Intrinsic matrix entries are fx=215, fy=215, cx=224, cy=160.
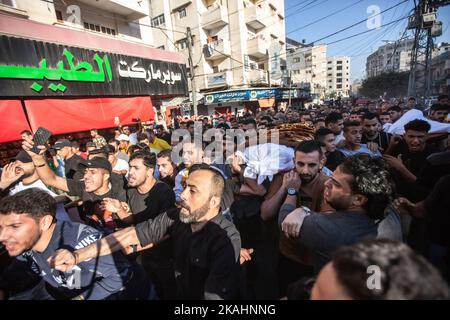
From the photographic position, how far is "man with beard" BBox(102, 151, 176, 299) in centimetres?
245

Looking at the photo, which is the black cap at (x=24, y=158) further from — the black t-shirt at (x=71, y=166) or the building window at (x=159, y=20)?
the building window at (x=159, y=20)

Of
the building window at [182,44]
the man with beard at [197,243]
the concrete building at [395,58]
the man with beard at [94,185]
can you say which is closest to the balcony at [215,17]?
the building window at [182,44]

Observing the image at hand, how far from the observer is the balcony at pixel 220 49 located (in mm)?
22020

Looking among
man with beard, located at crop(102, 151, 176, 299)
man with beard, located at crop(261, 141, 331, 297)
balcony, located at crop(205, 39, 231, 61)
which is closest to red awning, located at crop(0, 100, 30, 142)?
man with beard, located at crop(102, 151, 176, 299)

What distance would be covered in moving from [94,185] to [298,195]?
104 inches

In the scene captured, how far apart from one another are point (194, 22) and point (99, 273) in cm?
2636

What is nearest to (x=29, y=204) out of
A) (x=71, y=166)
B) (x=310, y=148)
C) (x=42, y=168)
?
(x=42, y=168)

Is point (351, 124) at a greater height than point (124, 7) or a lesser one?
lesser

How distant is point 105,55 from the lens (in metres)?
9.14

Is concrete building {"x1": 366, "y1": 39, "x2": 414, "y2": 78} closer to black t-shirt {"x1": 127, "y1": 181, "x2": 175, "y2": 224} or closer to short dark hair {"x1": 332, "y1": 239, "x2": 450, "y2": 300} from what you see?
black t-shirt {"x1": 127, "y1": 181, "x2": 175, "y2": 224}

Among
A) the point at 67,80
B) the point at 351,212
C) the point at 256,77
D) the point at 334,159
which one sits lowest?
the point at 334,159

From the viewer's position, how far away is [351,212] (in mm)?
1405

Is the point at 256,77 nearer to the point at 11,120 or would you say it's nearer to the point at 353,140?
the point at 11,120
